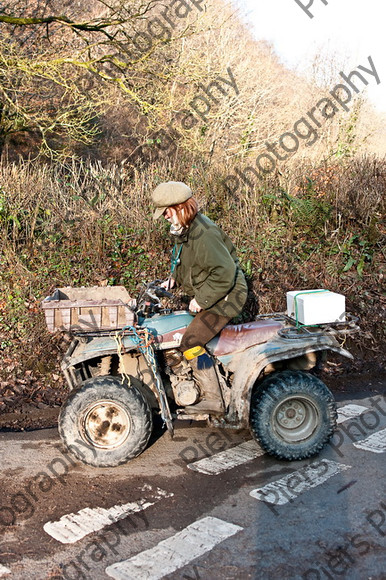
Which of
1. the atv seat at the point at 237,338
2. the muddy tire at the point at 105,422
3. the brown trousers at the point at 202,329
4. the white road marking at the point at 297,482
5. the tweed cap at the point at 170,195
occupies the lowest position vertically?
the white road marking at the point at 297,482

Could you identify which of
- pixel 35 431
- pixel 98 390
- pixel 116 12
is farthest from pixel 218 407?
pixel 116 12

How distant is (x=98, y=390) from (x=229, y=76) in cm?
1340

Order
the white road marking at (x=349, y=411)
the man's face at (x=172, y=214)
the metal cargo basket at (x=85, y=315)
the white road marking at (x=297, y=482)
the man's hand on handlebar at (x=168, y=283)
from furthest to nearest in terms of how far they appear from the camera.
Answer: the white road marking at (x=349, y=411) < the man's hand on handlebar at (x=168, y=283) < the man's face at (x=172, y=214) < the metal cargo basket at (x=85, y=315) < the white road marking at (x=297, y=482)

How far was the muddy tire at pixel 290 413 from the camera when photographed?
4609mm

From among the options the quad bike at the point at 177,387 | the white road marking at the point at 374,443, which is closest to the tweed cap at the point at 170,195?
the quad bike at the point at 177,387

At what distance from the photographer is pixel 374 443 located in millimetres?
4965

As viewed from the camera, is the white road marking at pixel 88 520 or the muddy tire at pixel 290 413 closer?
the white road marking at pixel 88 520

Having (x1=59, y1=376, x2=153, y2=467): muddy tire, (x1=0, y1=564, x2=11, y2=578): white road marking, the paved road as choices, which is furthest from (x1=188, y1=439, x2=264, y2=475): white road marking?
(x1=0, y1=564, x2=11, y2=578): white road marking

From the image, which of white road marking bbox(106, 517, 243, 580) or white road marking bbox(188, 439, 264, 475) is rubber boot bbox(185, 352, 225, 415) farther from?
white road marking bbox(106, 517, 243, 580)

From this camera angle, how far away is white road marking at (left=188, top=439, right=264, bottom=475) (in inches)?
179

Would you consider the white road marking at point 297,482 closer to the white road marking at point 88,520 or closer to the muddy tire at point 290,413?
the muddy tire at point 290,413

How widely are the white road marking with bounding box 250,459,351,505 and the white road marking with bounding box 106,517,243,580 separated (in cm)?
50

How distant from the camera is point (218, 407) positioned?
4715 millimetres

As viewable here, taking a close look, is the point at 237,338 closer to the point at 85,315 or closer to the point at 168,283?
the point at 168,283
